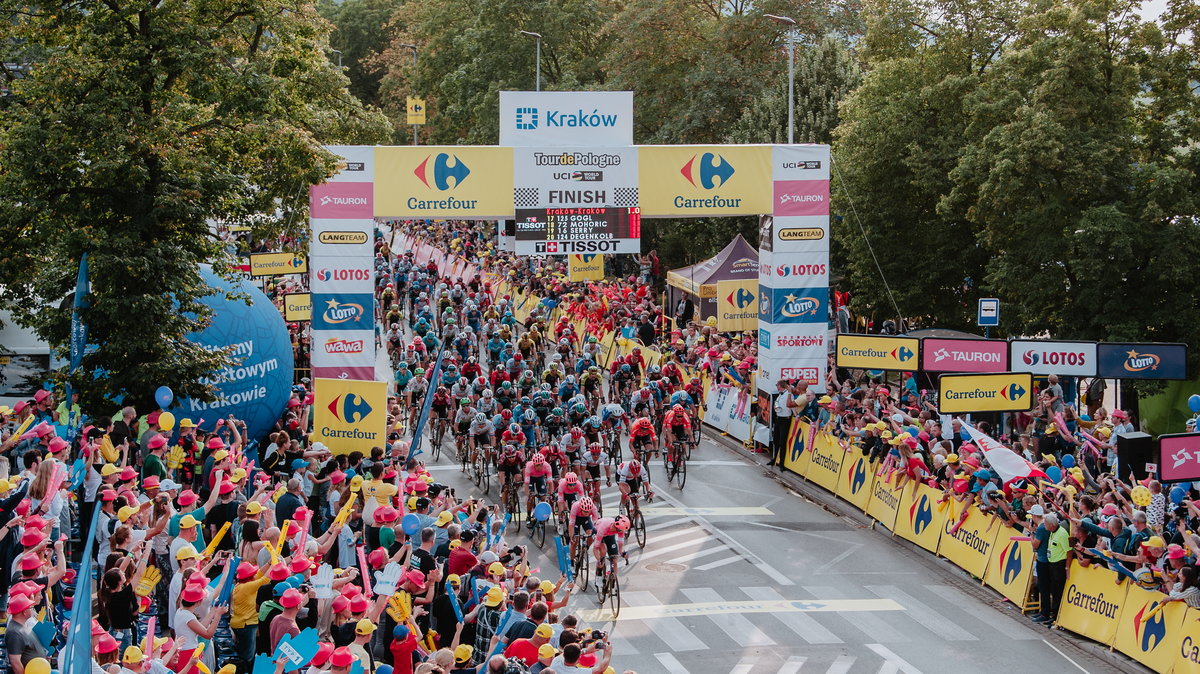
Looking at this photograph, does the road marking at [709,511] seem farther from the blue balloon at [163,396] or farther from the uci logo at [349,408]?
the blue balloon at [163,396]

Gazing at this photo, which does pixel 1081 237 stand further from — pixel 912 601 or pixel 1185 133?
pixel 912 601

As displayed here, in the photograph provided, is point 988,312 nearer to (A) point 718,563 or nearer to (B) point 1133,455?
(B) point 1133,455

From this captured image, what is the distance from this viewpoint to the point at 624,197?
24.1m

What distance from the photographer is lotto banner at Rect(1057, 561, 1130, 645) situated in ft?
52.6

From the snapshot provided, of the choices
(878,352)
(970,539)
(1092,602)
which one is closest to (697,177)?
(878,352)

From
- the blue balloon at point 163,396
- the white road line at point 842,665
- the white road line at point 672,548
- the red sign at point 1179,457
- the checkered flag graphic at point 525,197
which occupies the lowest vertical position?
the white road line at point 842,665

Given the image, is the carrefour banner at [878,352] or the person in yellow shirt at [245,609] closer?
the person in yellow shirt at [245,609]

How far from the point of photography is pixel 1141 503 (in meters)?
15.9

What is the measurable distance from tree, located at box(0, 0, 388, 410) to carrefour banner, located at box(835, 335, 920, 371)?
10387mm

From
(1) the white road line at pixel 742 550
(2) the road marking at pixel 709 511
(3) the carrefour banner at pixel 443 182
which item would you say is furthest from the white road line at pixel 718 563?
(3) the carrefour banner at pixel 443 182

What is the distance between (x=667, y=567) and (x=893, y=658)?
465cm

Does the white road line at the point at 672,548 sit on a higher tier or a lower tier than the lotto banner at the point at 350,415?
lower

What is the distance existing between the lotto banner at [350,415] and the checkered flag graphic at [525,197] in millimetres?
6465

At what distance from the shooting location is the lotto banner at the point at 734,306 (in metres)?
31.5
